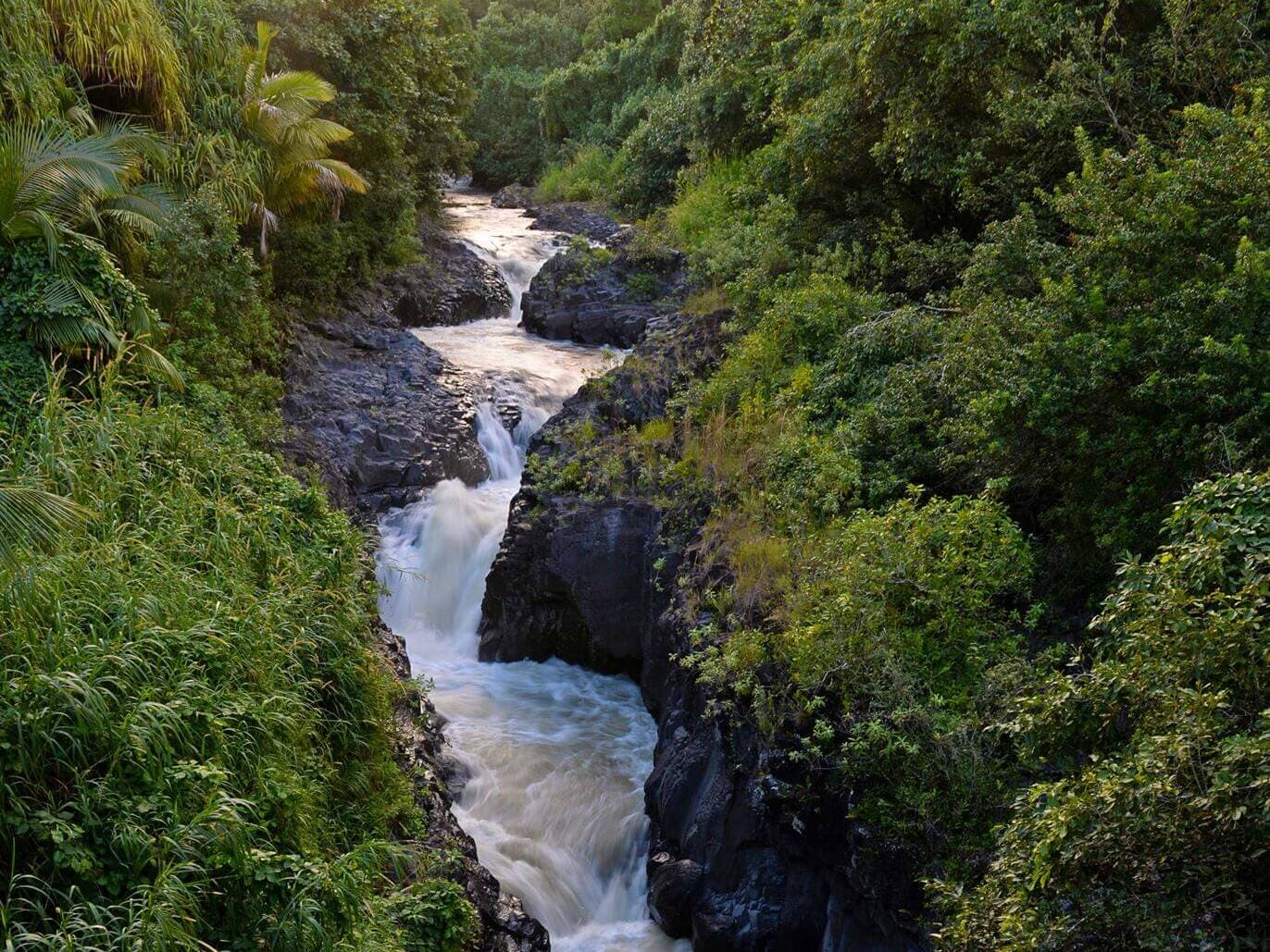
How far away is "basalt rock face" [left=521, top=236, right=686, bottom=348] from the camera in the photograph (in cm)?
1819

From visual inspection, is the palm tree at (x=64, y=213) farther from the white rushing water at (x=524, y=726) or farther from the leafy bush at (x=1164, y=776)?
the leafy bush at (x=1164, y=776)

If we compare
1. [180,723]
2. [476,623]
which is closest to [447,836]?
[180,723]

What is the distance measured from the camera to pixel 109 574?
6.09 m

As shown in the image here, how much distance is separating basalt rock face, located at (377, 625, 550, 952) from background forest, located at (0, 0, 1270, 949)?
1.32 feet

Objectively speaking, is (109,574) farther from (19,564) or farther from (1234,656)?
(1234,656)

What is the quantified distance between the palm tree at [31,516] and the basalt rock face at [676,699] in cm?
487

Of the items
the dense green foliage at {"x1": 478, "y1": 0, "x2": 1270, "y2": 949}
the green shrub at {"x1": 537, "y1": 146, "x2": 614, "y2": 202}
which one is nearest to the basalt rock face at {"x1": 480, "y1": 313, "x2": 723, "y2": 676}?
the dense green foliage at {"x1": 478, "y1": 0, "x2": 1270, "y2": 949}

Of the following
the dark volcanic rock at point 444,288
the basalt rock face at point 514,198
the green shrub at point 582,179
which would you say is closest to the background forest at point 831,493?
the dark volcanic rock at point 444,288

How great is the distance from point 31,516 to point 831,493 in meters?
6.19

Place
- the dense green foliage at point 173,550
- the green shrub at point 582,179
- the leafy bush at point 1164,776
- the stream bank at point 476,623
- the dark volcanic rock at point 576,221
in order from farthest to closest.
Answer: the green shrub at point 582,179
the dark volcanic rock at point 576,221
the stream bank at point 476,623
the dense green foliage at point 173,550
the leafy bush at point 1164,776

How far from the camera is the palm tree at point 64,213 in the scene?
869 centimetres

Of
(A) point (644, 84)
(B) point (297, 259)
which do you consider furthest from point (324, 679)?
(A) point (644, 84)

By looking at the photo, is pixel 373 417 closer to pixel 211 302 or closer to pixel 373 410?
pixel 373 410

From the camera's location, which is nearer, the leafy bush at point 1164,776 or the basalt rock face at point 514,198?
the leafy bush at point 1164,776
